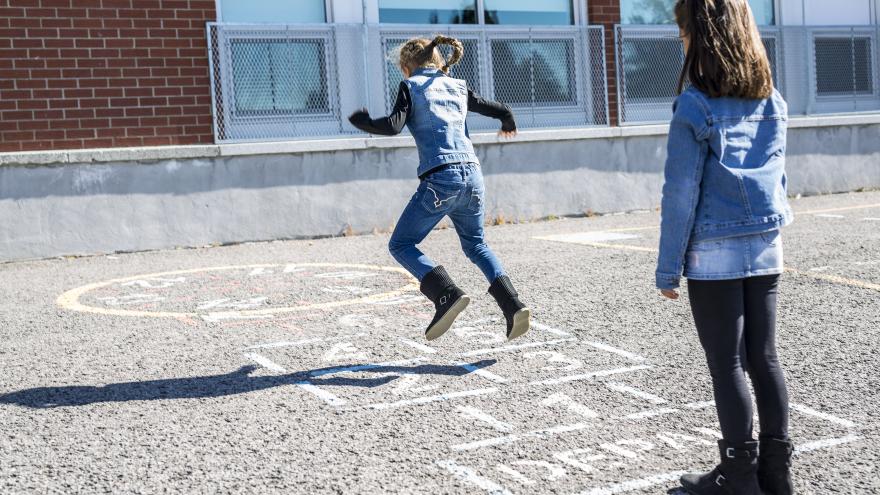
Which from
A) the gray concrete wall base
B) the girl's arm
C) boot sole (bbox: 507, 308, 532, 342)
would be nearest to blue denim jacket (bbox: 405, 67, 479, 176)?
the girl's arm

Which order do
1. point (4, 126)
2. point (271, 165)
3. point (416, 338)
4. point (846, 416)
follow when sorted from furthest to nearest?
point (271, 165), point (4, 126), point (416, 338), point (846, 416)

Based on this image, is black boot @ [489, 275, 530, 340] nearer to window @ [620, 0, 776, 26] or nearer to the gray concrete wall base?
the gray concrete wall base

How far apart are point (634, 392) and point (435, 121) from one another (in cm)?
182

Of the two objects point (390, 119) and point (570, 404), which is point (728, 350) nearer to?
point (570, 404)

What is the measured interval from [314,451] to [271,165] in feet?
24.9

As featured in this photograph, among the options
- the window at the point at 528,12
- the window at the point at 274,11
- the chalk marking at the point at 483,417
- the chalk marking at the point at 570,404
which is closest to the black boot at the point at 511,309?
the chalk marking at the point at 570,404

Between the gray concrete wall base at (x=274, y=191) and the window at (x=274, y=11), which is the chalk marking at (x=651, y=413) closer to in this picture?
the gray concrete wall base at (x=274, y=191)

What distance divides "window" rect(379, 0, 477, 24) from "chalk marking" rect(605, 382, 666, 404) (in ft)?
27.4

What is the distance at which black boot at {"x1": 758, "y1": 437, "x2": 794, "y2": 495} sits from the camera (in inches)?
132

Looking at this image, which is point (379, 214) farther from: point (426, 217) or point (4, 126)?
point (426, 217)

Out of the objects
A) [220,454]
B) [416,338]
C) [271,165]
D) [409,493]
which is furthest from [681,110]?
[271,165]

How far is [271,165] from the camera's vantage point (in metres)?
11.3

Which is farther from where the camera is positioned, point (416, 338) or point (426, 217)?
point (416, 338)

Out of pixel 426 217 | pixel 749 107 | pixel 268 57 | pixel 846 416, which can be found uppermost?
pixel 268 57
